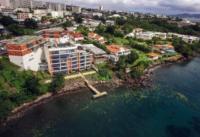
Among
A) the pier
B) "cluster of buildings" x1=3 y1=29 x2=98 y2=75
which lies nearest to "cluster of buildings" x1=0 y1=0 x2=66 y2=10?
"cluster of buildings" x1=3 y1=29 x2=98 y2=75

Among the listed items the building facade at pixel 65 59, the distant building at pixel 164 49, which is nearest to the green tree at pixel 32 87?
the building facade at pixel 65 59

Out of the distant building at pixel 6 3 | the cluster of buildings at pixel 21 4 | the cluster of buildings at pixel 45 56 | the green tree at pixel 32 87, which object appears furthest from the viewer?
the cluster of buildings at pixel 21 4

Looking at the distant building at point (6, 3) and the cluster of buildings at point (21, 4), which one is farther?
the cluster of buildings at point (21, 4)

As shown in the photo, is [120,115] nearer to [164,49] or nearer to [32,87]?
[32,87]

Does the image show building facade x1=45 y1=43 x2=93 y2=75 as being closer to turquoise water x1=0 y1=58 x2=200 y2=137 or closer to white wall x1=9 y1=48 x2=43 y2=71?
white wall x1=9 y1=48 x2=43 y2=71

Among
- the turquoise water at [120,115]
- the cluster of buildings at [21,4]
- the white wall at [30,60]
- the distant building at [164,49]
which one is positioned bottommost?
the turquoise water at [120,115]

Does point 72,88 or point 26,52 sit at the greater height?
point 26,52

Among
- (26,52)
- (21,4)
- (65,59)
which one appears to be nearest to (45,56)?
(65,59)

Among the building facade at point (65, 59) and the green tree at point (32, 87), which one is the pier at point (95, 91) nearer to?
the building facade at point (65, 59)
